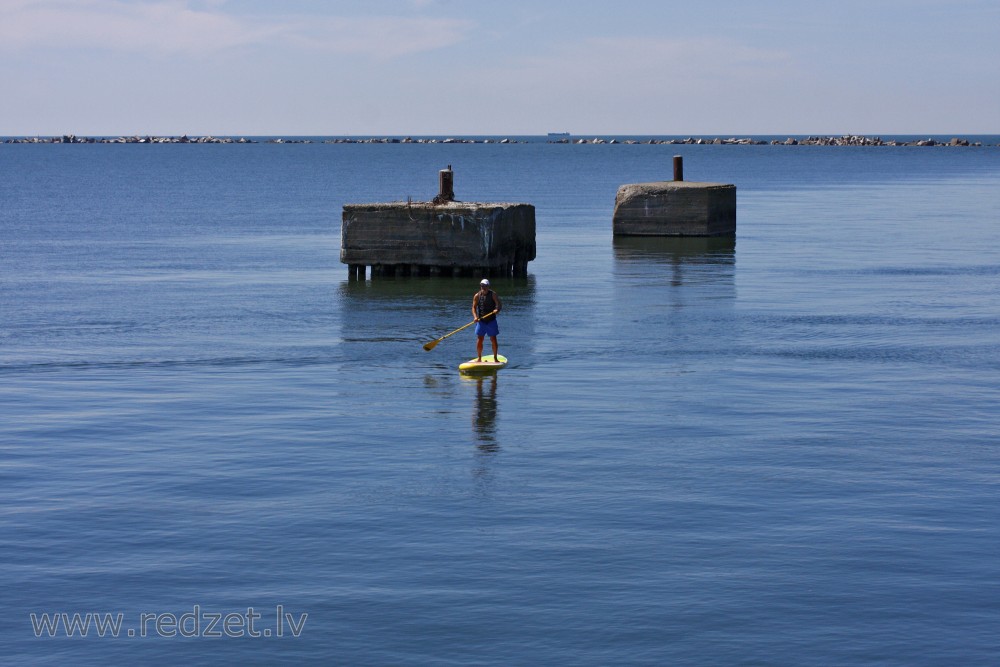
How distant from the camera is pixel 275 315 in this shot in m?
30.7

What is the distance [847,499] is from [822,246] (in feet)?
110

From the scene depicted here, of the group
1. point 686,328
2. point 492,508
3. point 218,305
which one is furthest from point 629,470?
point 218,305

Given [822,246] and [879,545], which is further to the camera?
[822,246]

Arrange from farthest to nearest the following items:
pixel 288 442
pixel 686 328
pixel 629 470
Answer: pixel 686 328
pixel 288 442
pixel 629 470

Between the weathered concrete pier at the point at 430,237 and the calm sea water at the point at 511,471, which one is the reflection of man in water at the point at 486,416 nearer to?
the calm sea water at the point at 511,471

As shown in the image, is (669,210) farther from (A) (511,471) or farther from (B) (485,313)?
(A) (511,471)

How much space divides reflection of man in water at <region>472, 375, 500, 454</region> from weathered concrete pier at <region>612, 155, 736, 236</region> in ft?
89.2

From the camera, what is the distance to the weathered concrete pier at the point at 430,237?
35625mm

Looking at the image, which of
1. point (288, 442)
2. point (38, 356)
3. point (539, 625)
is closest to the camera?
point (539, 625)

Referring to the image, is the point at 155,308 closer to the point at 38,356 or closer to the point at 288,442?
the point at 38,356

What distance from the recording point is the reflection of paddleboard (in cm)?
2352

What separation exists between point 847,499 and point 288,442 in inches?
276

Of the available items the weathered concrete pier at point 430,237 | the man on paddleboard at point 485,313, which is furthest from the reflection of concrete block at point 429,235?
the man on paddleboard at point 485,313

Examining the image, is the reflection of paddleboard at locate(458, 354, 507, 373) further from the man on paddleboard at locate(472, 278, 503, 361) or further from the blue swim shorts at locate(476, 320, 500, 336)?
the blue swim shorts at locate(476, 320, 500, 336)
